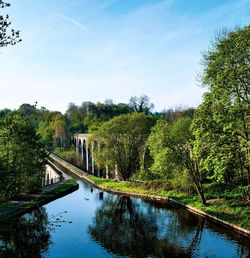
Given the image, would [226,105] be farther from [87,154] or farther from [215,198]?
[87,154]

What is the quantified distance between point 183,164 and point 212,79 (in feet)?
48.1

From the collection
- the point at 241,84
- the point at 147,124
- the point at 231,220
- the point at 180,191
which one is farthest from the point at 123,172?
the point at 241,84

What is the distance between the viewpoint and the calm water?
27.3m

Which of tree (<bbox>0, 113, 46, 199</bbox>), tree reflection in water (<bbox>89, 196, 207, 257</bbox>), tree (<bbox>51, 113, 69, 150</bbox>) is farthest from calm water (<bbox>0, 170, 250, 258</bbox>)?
tree (<bbox>51, 113, 69, 150</bbox>)

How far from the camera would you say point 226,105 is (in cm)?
3036

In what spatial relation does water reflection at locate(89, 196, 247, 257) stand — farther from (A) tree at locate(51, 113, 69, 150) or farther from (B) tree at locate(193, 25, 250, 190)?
(A) tree at locate(51, 113, 69, 150)

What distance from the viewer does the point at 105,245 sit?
29594 mm

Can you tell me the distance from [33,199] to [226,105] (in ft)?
83.8

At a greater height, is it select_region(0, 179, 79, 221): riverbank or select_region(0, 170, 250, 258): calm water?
A: select_region(0, 179, 79, 221): riverbank

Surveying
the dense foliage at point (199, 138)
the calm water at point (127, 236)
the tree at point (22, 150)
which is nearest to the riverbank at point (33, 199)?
the calm water at point (127, 236)

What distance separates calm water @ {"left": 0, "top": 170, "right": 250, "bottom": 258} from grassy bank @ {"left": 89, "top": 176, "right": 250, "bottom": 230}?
5.72 feet

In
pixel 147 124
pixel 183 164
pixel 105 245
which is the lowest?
pixel 105 245

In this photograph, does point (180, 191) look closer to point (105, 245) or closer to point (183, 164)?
point (183, 164)

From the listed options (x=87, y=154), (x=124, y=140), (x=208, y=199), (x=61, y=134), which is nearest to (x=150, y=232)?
(x=208, y=199)
